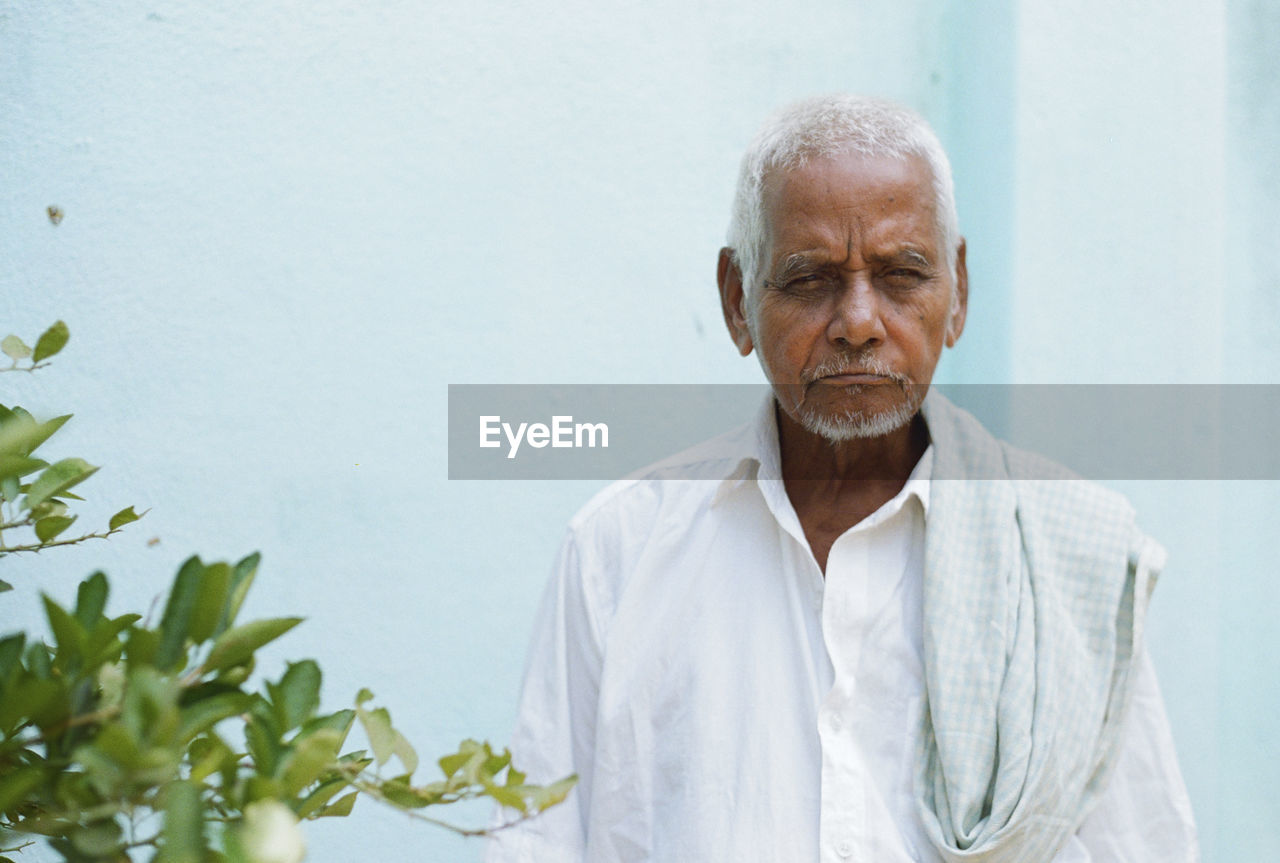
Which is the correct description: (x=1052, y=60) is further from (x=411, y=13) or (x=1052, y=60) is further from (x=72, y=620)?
(x=72, y=620)

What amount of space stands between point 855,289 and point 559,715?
0.71m

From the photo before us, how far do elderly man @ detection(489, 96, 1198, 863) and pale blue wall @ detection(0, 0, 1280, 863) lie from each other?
438 millimetres

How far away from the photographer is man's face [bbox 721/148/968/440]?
1.61 m

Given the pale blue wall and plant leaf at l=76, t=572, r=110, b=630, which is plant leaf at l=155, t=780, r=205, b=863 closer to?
plant leaf at l=76, t=572, r=110, b=630

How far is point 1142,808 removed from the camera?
1616 millimetres

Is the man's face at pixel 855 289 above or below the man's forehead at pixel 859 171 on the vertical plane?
below

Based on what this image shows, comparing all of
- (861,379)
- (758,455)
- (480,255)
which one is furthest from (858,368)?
(480,255)

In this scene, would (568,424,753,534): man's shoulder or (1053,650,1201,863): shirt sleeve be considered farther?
(568,424,753,534): man's shoulder

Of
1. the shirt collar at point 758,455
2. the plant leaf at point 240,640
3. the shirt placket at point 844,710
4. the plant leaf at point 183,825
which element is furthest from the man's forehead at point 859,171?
the plant leaf at point 183,825

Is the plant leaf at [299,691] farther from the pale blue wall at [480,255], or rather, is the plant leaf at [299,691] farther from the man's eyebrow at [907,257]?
the pale blue wall at [480,255]

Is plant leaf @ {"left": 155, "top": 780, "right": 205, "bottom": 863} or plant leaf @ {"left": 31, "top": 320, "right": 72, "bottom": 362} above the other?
plant leaf @ {"left": 31, "top": 320, "right": 72, "bottom": 362}

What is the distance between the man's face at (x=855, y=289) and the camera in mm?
1612

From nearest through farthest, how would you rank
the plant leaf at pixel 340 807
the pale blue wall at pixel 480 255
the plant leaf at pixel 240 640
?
the plant leaf at pixel 240 640 → the plant leaf at pixel 340 807 → the pale blue wall at pixel 480 255

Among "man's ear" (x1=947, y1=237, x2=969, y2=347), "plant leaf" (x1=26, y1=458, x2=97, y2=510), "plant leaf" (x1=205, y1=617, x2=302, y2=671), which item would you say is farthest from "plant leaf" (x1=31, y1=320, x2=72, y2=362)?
"man's ear" (x1=947, y1=237, x2=969, y2=347)
